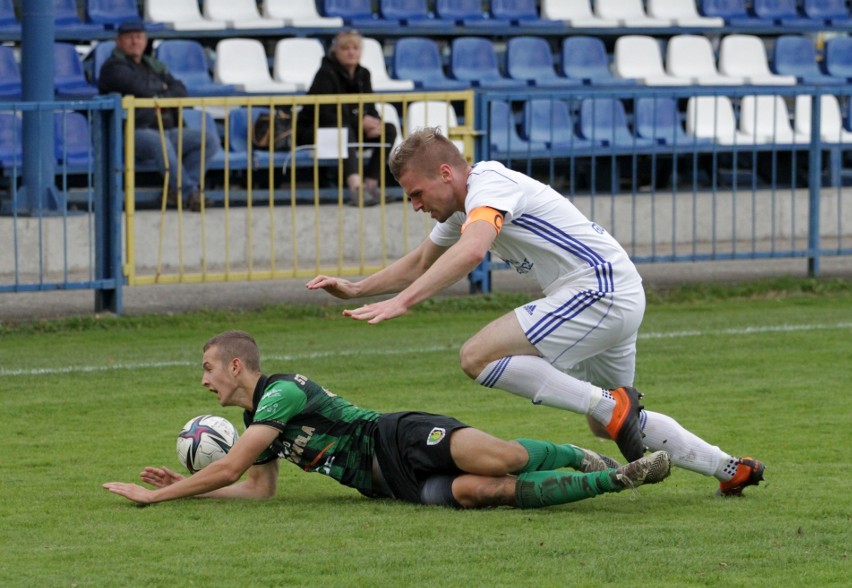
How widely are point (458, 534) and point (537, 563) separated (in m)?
0.48

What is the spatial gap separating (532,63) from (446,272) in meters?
12.0

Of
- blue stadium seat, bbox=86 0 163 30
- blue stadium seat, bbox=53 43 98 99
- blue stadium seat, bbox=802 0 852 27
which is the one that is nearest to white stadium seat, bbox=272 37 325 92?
blue stadium seat, bbox=86 0 163 30

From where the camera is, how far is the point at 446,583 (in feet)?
15.3

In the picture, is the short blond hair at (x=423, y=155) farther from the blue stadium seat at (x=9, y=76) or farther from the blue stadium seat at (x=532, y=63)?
the blue stadium seat at (x=532, y=63)

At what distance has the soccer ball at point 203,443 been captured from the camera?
6.39 meters

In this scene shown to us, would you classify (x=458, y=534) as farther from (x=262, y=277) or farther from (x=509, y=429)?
(x=262, y=277)

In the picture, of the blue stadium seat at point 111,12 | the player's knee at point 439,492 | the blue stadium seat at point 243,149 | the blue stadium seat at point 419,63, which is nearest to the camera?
the player's knee at point 439,492

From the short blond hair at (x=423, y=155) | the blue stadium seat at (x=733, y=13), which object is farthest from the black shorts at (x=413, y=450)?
the blue stadium seat at (x=733, y=13)

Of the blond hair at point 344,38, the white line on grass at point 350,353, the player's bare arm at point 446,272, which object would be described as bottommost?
the white line on grass at point 350,353

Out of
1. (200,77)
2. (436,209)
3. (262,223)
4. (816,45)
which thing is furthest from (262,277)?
(816,45)

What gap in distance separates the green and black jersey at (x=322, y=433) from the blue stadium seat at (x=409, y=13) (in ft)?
38.0

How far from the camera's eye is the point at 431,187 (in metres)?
5.62

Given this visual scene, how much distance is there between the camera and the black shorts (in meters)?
5.79

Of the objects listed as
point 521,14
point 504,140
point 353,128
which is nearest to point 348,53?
point 353,128
